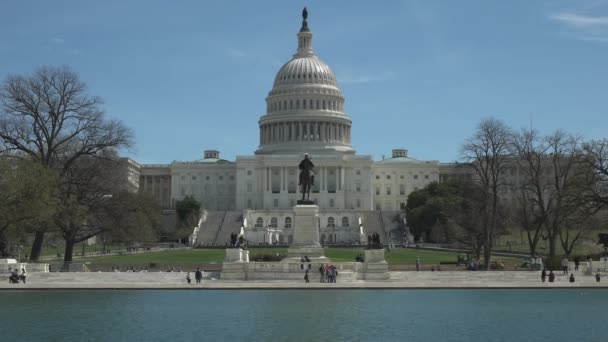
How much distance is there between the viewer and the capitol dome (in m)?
175

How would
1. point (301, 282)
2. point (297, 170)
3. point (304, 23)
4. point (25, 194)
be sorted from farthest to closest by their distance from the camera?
point (304, 23), point (297, 170), point (25, 194), point (301, 282)

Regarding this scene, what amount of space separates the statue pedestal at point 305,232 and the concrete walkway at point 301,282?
3.27 meters

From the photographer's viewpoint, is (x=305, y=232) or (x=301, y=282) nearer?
(x=301, y=282)

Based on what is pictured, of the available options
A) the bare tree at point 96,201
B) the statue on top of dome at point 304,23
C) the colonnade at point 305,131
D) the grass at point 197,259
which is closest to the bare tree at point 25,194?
the bare tree at point 96,201

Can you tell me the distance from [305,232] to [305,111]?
12398 cm

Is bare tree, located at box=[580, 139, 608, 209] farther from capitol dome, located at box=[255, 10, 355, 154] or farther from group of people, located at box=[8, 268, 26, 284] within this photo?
capitol dome, located at box=[255, 10, 355, 154]

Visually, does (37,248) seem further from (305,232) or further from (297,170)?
(297,170)

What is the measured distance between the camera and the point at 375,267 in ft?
162

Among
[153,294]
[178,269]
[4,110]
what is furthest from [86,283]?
[4,110]

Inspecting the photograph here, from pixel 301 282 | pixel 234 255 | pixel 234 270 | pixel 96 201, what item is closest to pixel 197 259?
pixel 96 201

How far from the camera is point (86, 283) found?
46500mm

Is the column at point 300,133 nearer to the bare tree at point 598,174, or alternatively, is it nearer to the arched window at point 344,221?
the arched window at point 344,221

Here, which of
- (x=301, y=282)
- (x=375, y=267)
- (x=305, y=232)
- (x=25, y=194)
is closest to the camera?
(x=301, y=282)

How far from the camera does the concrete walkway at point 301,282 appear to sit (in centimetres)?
4403
